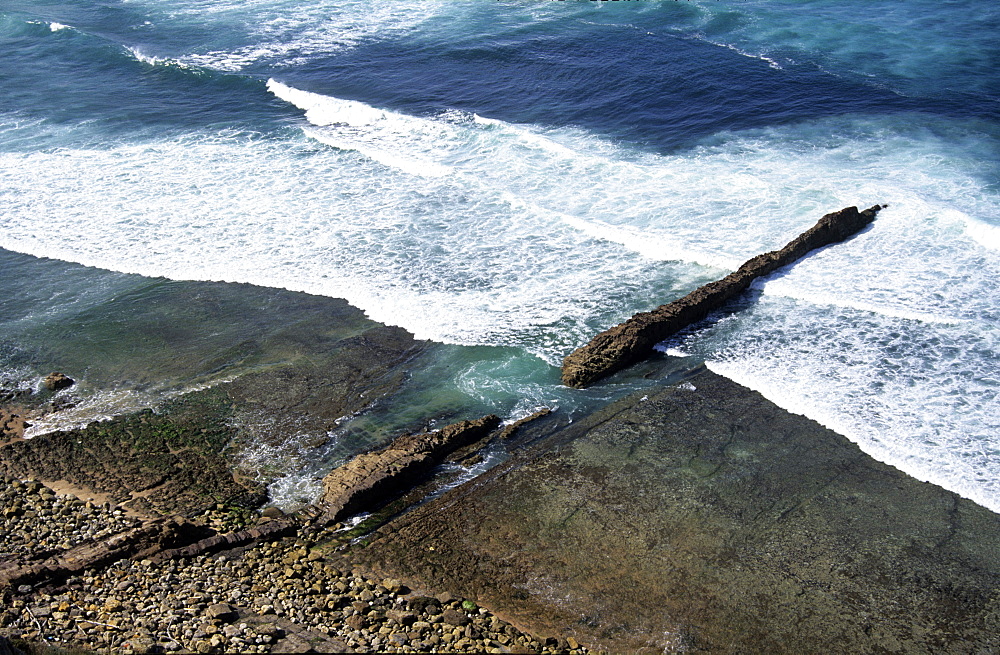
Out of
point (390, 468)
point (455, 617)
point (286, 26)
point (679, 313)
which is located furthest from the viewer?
point (286, 26)

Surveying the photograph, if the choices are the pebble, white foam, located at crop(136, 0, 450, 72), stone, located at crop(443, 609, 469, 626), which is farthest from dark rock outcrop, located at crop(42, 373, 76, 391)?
white foam, located at crop(136, 0, 450, 72)

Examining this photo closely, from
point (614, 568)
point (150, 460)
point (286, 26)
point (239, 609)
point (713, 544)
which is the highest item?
point (286, 26)

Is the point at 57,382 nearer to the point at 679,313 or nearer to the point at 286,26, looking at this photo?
the point at 679,313

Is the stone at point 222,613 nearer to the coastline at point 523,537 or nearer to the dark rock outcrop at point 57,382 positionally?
the coastline at point 523,537

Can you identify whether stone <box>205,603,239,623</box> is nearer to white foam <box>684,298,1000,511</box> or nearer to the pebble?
the pebble

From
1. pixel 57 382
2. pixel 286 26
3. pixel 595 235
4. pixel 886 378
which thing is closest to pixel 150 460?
pixel 57 382

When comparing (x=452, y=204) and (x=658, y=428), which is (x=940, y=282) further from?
(x=452, y=204)

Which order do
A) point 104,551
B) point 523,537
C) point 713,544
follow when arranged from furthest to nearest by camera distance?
point 523,537
point 713,544
point 104,551
